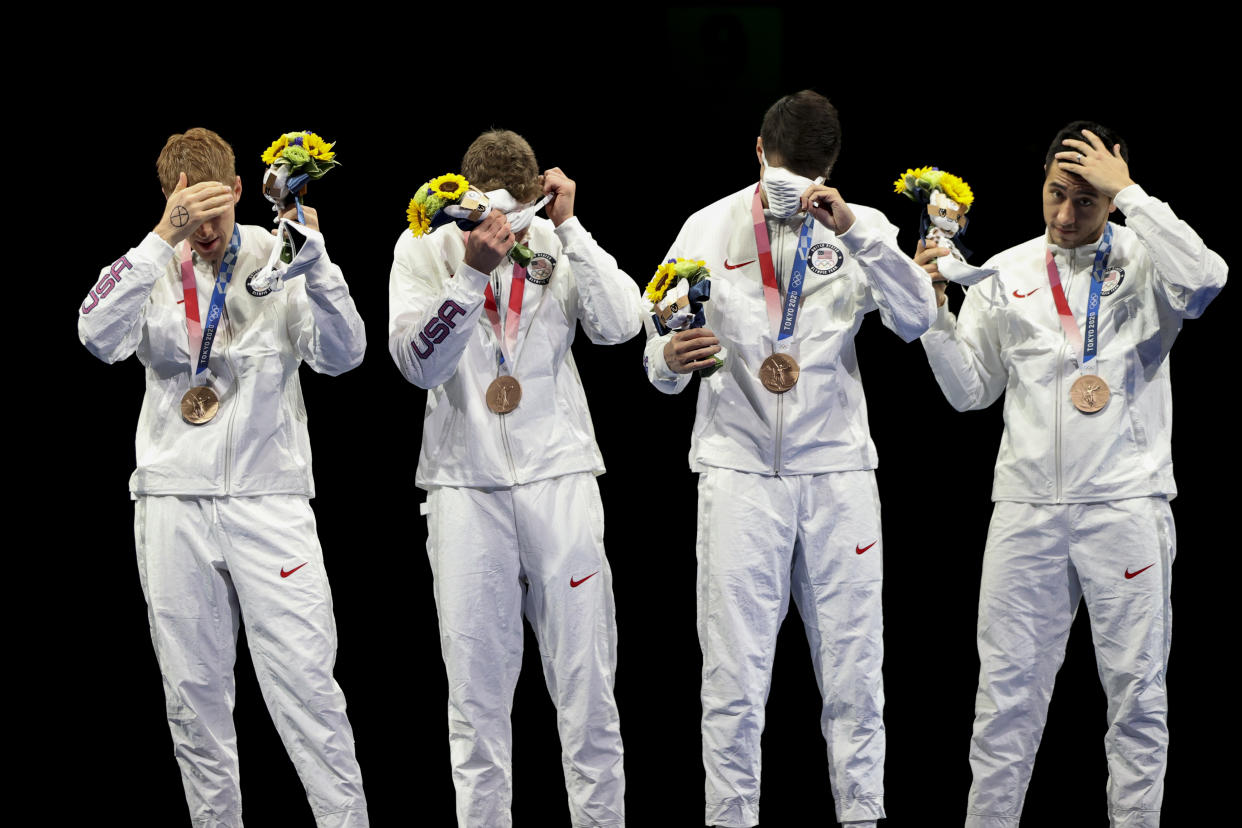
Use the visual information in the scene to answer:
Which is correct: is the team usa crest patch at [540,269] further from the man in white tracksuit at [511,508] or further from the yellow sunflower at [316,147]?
the yellow sunflower at [316,147]

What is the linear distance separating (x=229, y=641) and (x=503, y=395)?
1.03 m

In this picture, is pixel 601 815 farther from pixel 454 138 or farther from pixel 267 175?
pixel 454 138

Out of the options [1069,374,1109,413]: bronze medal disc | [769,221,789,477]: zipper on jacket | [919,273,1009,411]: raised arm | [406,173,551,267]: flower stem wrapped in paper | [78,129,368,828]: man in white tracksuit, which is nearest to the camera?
[406,173,551,267]: flower stem wrapped in paper

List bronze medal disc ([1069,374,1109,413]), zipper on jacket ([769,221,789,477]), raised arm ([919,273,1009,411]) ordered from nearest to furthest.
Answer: zipper on jacket ([769,221,789,477]), bronze medal disc ([1069,374,1109,413]), raised arm ([919,273,1009,411])

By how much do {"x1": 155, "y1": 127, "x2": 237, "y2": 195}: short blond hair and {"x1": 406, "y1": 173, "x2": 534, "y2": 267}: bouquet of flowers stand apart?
653 millimetres

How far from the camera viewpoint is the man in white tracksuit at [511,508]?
458 centimetres

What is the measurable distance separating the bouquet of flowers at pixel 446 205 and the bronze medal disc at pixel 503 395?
0.46 metres

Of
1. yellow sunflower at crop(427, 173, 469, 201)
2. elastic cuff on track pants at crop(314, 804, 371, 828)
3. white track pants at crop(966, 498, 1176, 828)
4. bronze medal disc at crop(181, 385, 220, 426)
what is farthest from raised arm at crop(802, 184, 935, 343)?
elastic cuff on track pants at crop(314, 804, 371, 828)

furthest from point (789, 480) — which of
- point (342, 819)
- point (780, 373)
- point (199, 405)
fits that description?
point (199, 405)

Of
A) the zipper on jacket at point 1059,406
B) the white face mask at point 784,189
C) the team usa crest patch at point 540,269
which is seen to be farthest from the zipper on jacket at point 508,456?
the zipper on jacket at point 1059,406

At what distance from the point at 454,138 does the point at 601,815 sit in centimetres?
249

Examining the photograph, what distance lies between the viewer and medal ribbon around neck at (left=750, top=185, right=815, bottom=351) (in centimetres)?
464

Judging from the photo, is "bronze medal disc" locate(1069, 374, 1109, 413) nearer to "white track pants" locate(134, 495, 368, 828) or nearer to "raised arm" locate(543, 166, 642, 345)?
"raised arm" locate(543, 166, 642, 345)

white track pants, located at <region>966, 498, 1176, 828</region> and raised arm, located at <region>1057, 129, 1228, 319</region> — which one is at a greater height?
raised arm, located at <region>1057, 129, 1228, 319</region>
